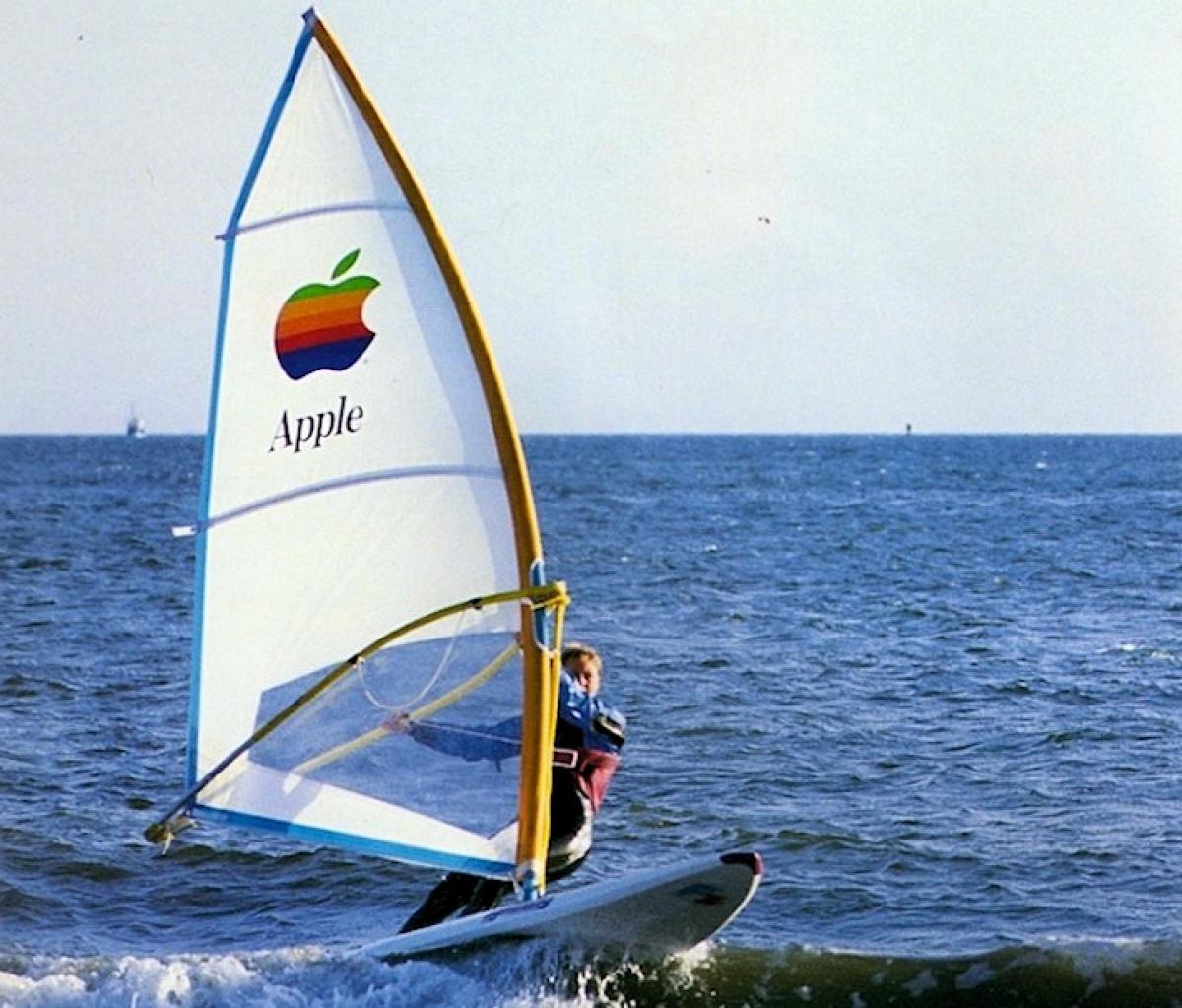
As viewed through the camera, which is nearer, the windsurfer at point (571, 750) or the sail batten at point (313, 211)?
the sail batten at point (313, 211)

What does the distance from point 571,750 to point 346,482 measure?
4.64 ft

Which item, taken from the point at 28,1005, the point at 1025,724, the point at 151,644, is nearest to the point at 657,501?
the point at 151,644

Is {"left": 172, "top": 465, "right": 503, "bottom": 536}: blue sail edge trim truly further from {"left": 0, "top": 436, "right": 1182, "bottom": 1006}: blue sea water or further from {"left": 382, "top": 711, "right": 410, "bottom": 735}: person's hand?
{"left": 0, "top": 436, "right": 1182, "bottom": 1006}: blue sea water

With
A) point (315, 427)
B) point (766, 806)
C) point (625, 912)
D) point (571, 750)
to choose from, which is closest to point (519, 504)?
Result: point (315, 427)

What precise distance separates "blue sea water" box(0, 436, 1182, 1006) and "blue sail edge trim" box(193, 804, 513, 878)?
0.39 metres

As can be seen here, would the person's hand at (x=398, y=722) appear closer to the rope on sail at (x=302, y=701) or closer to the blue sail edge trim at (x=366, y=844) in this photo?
the rope on sail at (x=302, y=701)

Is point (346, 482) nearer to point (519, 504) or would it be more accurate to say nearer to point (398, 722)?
point (519, 504)

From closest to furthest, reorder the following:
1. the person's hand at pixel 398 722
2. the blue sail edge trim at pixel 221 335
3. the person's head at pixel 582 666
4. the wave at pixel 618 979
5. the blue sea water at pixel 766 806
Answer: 1. the blue sail edge trim at pixel 221 335
2. the person's hand at pixel 398 722
3. the wave at pixel 618 979
4. the person's head at pixel 582 666
5. the blue sea water at pixel 766 806

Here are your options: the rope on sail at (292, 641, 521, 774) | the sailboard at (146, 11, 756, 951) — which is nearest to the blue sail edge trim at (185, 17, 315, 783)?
the sailboard at (146, 11, 756, 951)

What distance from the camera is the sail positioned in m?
7.50

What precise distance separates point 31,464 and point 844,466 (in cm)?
3731

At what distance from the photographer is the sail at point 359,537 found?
295 inches

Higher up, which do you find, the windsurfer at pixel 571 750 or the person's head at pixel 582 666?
the person's head at pixel 582 666

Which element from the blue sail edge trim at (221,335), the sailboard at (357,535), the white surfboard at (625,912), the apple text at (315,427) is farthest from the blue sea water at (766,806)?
the apple text at (315,427)
